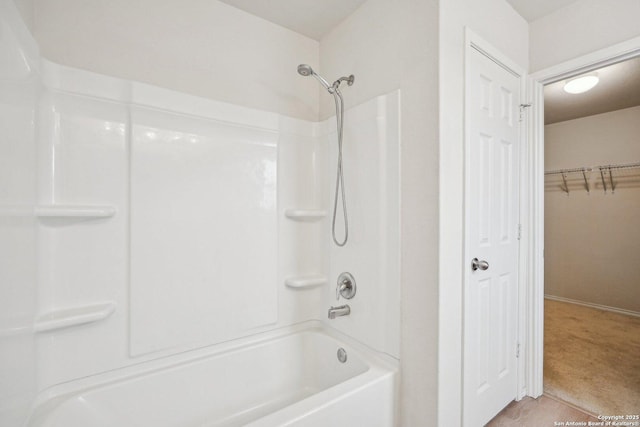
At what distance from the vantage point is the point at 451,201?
137 cm

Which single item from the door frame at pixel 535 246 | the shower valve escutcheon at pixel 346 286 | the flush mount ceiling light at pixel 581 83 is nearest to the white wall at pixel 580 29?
the door frame at pixel 535 246

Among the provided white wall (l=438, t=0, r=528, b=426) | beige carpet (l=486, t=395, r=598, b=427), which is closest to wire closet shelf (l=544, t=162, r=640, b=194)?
beige carpet (l=486, t=395, r=598, b=427)

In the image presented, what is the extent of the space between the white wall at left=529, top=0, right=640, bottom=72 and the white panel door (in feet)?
0.90

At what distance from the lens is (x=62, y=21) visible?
131cm

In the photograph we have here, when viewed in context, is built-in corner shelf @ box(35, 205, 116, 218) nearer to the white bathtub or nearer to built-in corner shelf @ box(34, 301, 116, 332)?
built-in corner shelf @ box(34, 301, 116, 332)

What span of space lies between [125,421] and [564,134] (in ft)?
18.1

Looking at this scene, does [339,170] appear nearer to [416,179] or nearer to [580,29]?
[416,179]

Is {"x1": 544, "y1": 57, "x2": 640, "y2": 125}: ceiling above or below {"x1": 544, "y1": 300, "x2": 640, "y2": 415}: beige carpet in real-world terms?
above

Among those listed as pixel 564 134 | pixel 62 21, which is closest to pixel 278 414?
pixel 62 21

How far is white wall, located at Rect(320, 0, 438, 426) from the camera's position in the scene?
1337 millimetres

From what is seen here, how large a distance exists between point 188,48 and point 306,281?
153 cm

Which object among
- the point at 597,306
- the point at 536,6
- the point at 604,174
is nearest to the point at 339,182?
the point at 536,6

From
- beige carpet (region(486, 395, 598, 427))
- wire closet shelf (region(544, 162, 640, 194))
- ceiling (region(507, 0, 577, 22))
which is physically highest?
ceiling (region(507, 0, 577, 22))

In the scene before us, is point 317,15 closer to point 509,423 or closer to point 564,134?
point 509,423
